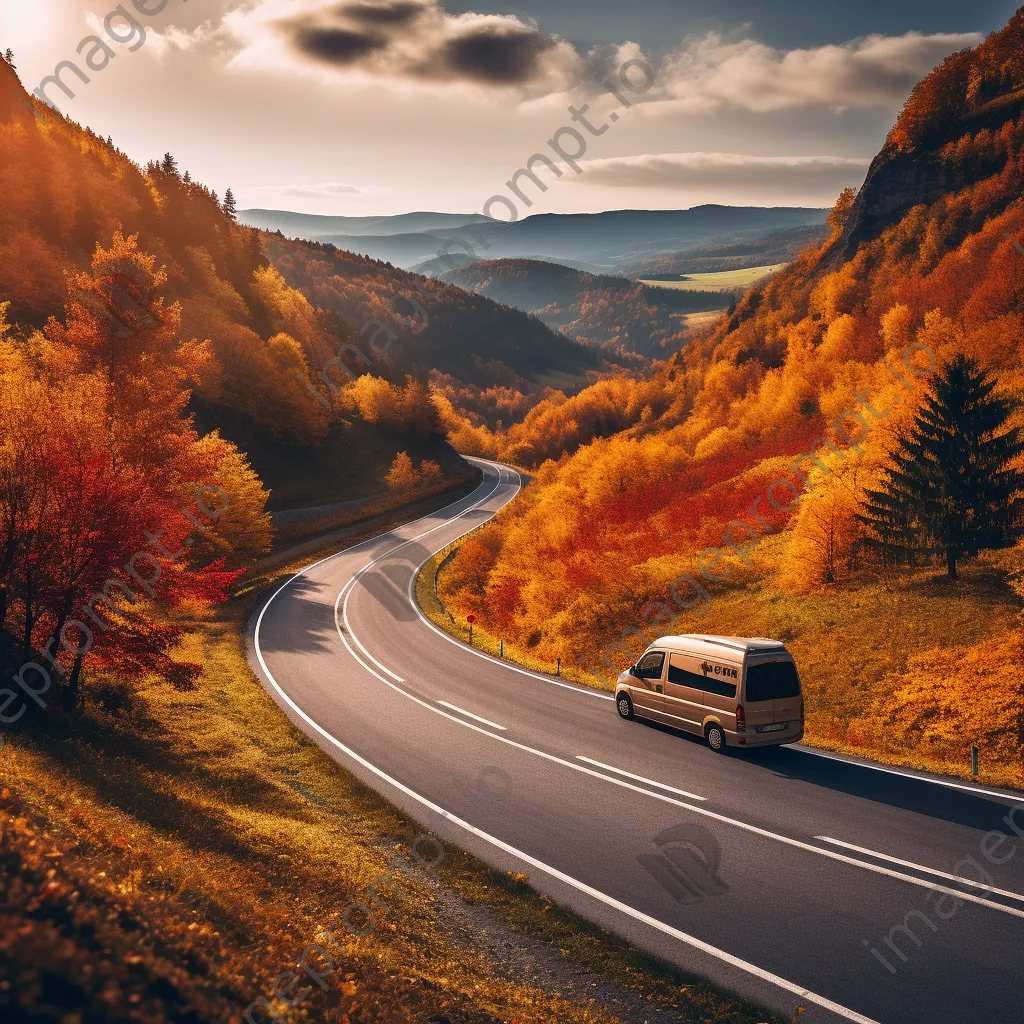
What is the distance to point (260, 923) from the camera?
7.18 m

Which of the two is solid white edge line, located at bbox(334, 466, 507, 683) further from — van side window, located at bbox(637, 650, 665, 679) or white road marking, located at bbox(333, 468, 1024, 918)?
van side window, located at bbox(637, 650, 665, 679)

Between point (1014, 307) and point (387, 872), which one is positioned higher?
point (1014, 307)

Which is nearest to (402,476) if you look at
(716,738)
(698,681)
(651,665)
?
(651,665)

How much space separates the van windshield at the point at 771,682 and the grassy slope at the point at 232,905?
7.50 m

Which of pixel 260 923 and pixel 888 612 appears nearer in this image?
pixel 260 923

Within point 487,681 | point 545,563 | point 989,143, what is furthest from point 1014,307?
point 487,681

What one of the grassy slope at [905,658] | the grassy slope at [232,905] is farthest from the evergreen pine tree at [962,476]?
the grassy slope at [232,905]

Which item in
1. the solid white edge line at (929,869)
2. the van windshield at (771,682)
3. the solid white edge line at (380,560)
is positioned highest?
the van windshield at (771,682)

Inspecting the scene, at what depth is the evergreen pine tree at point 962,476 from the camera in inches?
1069

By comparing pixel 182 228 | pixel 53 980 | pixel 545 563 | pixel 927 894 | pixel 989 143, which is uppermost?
pixel 989 143

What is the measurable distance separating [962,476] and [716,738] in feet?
67.8

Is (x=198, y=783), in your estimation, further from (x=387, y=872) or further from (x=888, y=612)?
(x=888, y=612)

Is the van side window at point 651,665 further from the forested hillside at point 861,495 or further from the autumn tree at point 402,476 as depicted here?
the autumn tree at point 402,476

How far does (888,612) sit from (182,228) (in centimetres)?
11276
